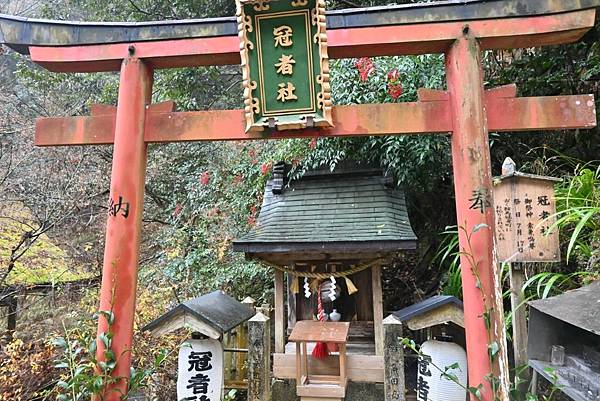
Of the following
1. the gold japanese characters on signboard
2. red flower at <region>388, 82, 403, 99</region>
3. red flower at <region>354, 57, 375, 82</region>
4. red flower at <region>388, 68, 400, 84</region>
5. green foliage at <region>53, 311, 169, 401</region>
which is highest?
red flower at <region>354, 57, 375, 82</region>

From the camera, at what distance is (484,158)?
2742mm

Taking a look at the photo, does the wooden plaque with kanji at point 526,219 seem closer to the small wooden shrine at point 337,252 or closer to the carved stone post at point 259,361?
the small wooden shrine at point 337,252

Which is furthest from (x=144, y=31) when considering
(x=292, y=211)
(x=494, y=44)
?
(x=292, y=211)

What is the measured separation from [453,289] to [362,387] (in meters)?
1.73

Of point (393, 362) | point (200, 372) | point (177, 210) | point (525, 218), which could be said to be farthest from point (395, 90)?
point (177, 210)

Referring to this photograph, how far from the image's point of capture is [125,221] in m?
2.96

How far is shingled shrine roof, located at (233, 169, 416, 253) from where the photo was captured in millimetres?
4730

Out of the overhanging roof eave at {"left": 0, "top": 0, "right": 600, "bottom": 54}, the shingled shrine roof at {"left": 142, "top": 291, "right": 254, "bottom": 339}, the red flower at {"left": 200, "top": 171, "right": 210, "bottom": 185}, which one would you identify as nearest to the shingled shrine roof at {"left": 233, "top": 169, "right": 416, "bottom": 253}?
the shingled shrine roof at {"left": 142, "top": 291, "right": 254, "bottom": 339}

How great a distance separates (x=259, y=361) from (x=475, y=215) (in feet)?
8.96

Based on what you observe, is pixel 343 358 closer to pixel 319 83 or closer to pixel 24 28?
pixel 319 83

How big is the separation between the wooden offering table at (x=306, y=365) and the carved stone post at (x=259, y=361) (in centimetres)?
31

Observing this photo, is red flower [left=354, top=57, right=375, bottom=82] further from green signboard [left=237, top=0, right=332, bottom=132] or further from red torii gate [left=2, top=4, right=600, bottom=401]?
green signboard [left=237, top=0, right=332, bottom=132]

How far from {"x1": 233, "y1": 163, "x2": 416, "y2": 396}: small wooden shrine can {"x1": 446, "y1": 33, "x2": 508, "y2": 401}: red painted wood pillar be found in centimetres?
189

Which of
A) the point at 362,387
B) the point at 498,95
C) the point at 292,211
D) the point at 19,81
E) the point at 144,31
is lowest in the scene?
the point at 362,387
